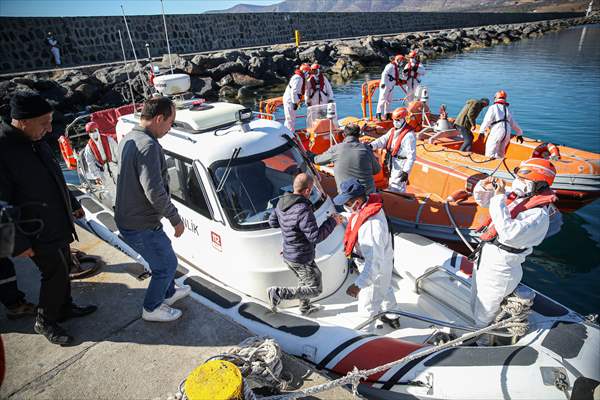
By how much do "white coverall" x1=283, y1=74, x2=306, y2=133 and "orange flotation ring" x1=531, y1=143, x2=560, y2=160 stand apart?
17.7 ft

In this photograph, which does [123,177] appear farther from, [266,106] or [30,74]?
[30,74]

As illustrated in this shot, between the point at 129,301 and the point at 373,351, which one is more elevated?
the point at 129,301

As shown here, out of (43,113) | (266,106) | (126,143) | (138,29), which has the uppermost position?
(138,29)

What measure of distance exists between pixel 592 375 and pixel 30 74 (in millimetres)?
24061

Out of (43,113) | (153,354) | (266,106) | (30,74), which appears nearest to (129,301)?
(153,354)

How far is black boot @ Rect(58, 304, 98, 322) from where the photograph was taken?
3195 mm

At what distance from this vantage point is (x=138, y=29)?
26.7 m

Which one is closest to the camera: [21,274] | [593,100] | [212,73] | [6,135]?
[6,135]

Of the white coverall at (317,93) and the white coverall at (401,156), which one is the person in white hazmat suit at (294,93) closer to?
the white coverall at (317,93)

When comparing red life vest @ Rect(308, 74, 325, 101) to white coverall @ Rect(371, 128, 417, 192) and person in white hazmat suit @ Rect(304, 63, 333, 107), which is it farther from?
white coverall @ Rect(371, 128, 417, 192)

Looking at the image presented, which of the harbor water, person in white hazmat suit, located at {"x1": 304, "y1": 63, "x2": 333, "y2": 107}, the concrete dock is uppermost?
person in white hazmat suit, located at {"x1": 304, "y1": 63, "x2": 333, "y2": 107}

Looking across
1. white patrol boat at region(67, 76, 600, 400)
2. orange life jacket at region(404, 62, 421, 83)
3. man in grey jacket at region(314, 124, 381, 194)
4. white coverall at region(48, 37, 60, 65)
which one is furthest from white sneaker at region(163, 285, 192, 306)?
white coverall at region(48, 37, 60, 65)

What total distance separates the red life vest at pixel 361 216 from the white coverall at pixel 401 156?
11.1ft

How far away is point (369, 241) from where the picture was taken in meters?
3.39
